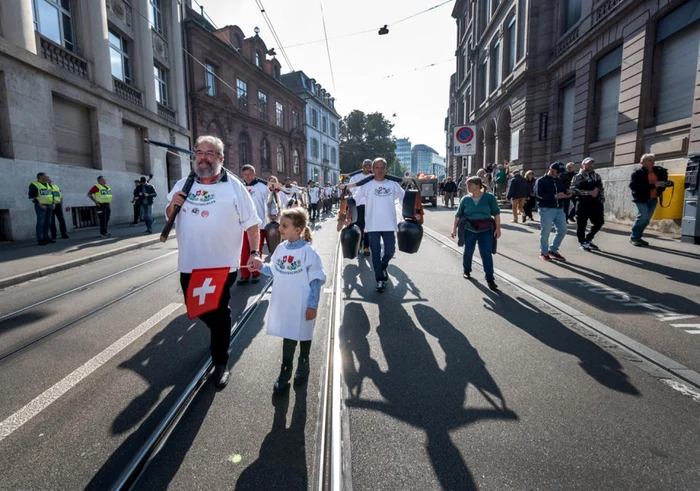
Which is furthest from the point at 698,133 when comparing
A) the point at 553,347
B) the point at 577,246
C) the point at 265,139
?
the point at 265,139

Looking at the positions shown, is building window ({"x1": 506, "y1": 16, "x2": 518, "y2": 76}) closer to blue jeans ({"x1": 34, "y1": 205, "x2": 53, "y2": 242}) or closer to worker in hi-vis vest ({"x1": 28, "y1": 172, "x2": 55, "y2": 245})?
worker in hi-vis vest ({"x1": 28, "y1": 172, "x2": 55, "y2": 245})

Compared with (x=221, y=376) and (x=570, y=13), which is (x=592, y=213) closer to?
(x=221, y=376)

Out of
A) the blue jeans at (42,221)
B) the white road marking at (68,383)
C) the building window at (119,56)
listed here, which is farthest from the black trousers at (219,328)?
the building window at (119,56)

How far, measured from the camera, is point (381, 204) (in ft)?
18.8

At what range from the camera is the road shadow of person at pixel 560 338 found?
2.86 metres

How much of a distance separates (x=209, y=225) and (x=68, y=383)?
5.40 ft

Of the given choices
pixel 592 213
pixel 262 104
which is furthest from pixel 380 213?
pixel 262 104

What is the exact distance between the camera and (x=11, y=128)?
1060cm

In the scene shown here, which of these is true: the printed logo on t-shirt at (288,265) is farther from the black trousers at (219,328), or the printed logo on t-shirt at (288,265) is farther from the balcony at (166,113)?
the balcony at (166,113)

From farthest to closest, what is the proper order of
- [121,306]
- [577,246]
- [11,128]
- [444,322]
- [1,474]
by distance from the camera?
[11,128] < [577,246] < [121,306] < [444,322] < [1,474]

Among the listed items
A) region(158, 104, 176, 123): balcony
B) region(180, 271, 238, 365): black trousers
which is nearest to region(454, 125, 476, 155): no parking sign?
region(180, 271, 238, 365): black trousers

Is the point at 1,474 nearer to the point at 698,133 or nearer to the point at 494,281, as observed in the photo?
the point at 494,281

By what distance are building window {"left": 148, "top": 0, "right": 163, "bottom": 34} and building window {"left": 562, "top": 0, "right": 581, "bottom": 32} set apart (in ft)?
68.2

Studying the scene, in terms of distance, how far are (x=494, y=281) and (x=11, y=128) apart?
13436mm
